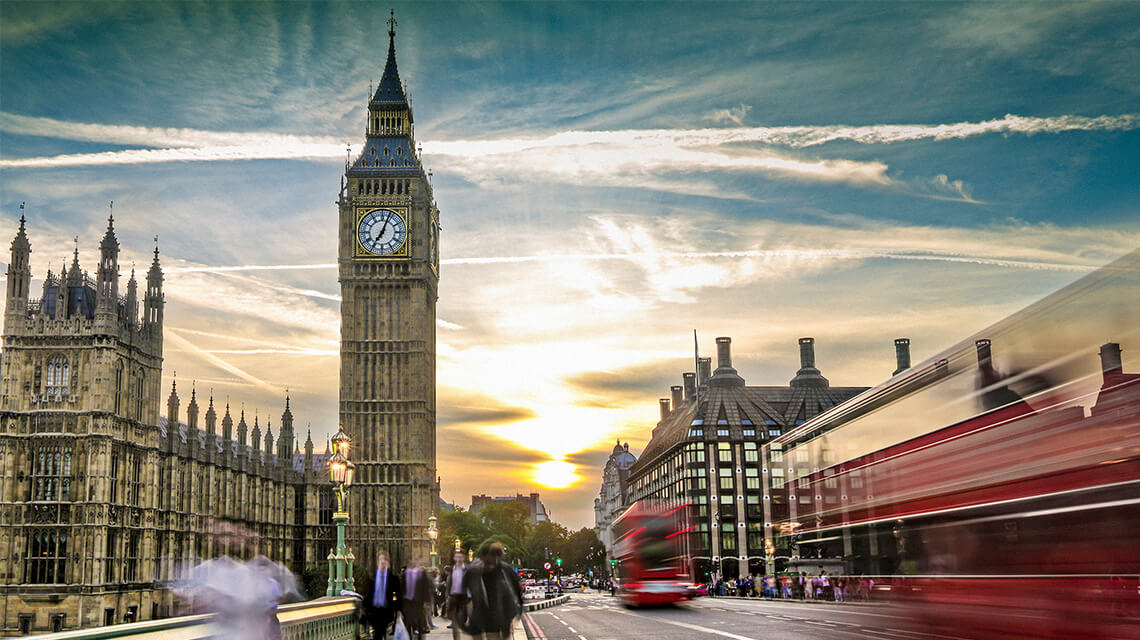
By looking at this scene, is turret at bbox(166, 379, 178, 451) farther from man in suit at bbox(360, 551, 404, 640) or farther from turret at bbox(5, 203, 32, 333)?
man in suit at bbox(360, 551, 404, 640)

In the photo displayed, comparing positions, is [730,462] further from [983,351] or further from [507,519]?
[983,351]

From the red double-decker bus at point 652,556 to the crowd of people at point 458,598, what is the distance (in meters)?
21.2

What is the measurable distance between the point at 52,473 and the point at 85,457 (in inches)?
85.2

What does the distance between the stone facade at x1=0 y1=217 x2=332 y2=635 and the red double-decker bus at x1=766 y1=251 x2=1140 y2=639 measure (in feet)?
156

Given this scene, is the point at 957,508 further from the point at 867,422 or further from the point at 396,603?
the point at 396,603

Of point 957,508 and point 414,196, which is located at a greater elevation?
point 414,196

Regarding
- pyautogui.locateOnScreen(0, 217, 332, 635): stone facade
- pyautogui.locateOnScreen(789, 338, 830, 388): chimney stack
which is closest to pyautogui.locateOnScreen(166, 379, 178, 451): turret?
pyautogui.locateOnScreen(0, 217, 332, 635): stone facade

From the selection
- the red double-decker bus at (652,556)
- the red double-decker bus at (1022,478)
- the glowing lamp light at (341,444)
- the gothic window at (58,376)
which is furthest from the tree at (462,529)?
the red double-decker bus at (1022,478)

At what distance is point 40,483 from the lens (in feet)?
197

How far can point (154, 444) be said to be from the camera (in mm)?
67312

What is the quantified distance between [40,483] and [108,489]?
3.90 m

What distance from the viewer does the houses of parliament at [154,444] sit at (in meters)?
59.4

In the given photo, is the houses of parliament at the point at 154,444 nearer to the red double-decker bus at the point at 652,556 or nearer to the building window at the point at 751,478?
the red double-decker bus at the point at 652,556

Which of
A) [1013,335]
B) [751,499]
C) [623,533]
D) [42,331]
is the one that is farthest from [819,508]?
[751,499]
